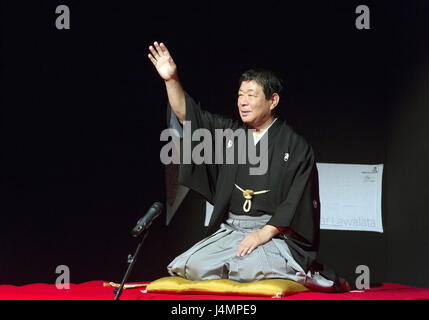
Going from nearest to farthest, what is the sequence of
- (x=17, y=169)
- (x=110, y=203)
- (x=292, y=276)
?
(x=292, y=276), (x=17, y=169), (x=110, y=203)

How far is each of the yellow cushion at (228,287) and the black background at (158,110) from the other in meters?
1.16

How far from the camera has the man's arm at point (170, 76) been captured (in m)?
4.05

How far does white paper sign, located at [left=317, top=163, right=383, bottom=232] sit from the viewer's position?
5.20 metres

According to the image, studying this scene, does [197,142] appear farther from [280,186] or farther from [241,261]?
[241,261]

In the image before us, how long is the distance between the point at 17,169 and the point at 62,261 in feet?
2.40

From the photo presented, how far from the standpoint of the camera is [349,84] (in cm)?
522

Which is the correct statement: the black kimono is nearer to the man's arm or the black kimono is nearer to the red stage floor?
the man's arm

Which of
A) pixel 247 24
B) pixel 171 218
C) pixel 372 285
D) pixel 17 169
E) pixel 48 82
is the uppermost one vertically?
pixel 247 24

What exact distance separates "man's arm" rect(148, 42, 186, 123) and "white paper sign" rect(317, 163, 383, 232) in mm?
1534

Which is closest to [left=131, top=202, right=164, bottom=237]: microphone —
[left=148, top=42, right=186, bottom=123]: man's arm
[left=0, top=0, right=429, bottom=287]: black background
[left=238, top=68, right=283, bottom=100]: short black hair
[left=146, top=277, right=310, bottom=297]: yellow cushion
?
[left=146, top=277, right=310, bottom=297]: yellow cushion

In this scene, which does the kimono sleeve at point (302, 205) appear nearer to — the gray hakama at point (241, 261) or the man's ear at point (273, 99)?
the gray hakama at point (241, 261)

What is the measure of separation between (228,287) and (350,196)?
1.94 metres
